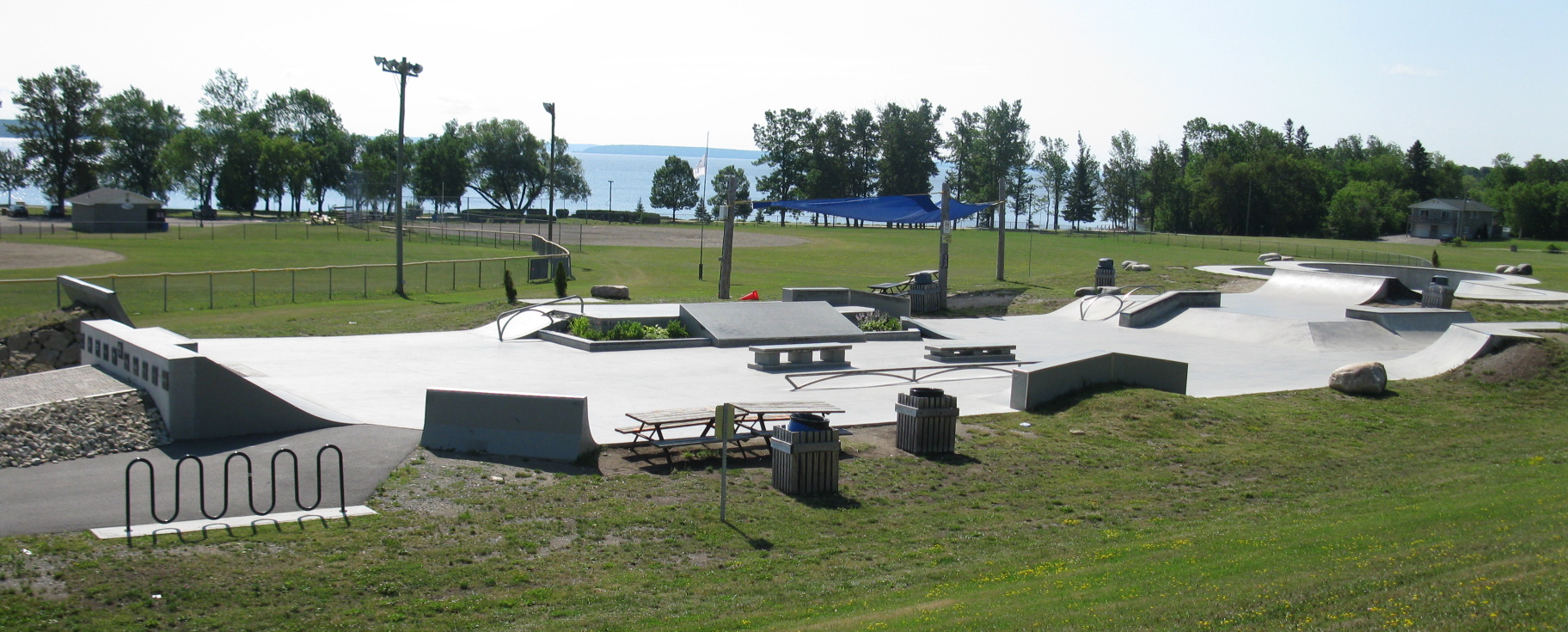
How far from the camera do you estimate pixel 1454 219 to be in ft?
344

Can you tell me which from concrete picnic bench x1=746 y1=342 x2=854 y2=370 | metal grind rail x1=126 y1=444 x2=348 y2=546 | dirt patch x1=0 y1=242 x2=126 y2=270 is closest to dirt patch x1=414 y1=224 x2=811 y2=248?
dirt patch x1=0 y1=242 x2=126 y2=270

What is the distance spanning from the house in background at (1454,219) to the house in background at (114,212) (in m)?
111

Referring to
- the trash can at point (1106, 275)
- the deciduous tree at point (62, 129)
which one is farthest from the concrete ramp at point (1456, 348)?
the deciduous tree at point (62, 129)

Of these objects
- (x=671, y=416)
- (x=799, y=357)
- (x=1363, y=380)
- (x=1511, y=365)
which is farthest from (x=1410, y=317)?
(x=671, y=416)

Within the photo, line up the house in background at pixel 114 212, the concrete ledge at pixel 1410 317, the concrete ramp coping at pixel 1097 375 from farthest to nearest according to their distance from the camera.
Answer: the house in background at pixel 114 212, the concrete ledge at pixel 1410 317, the concrete ramp coping at pixel 1097 375

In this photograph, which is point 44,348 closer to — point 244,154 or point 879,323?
point 879,323

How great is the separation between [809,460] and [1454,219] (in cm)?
11499

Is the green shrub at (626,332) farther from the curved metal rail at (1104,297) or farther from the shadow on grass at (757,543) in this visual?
A: the curved metal rail at (1104,297)

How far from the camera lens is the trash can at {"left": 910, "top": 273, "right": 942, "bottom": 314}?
31.3 meters

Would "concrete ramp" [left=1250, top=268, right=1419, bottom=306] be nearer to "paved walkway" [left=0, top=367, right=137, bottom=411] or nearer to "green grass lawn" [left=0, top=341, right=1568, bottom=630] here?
"green grass lawn" [left=0, top=341, right=1568, bottom=630]

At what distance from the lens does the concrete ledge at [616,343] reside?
21109 millimetres

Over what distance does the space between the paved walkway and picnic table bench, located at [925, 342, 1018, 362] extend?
1380 centimetres

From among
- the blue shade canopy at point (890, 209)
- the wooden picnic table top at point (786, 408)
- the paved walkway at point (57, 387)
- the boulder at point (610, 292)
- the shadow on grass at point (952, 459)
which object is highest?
the blue shade canopy at point (890, 209)

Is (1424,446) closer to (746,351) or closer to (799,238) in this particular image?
(746,351)
